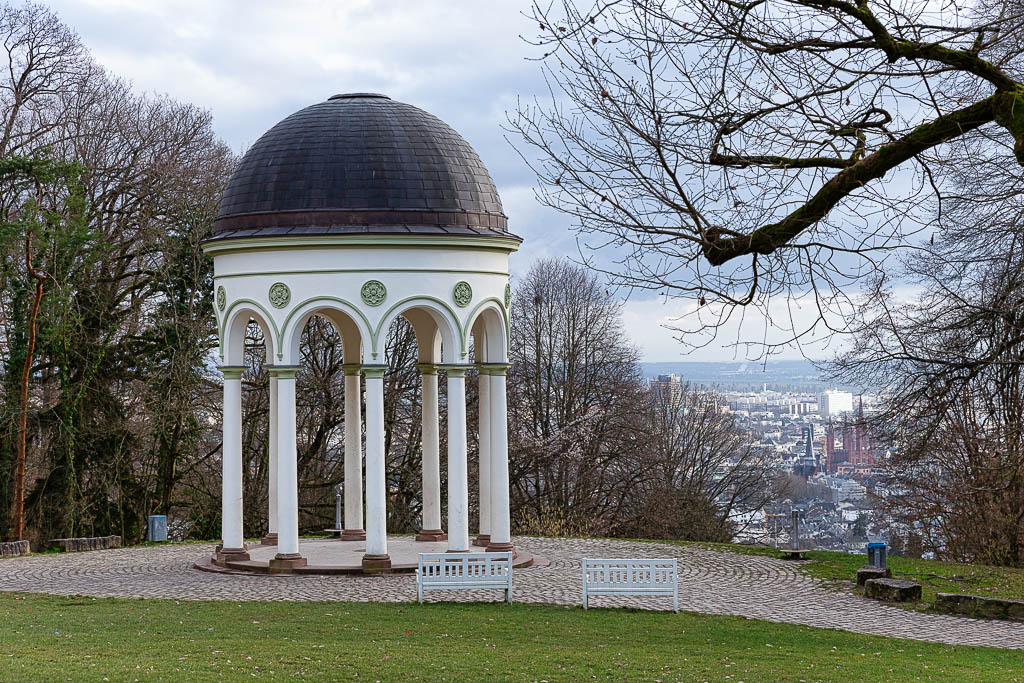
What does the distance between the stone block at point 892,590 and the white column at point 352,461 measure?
9.71 metres

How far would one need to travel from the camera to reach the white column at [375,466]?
62.4 ft

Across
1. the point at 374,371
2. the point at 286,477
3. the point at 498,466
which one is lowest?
the point at 286,477

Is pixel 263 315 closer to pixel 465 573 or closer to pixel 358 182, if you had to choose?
pixel 358 182

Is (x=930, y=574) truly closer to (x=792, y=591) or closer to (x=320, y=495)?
(x=792, y=591)

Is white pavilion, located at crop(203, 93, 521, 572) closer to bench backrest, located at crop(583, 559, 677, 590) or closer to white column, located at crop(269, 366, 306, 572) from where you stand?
white column, located at crop(269, 366, 306, 572)

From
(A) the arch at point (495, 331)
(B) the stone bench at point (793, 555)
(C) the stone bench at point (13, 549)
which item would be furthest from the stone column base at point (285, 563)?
(B) the stone bench at point (793, 555)

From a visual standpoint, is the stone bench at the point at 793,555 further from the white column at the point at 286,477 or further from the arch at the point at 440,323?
the white column at the point at 286,477

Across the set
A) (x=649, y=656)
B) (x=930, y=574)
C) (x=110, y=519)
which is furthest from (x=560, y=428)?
(x=649, y=656)

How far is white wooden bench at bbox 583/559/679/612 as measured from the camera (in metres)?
16.0

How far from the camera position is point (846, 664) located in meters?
12.4

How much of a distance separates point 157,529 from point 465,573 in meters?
11.8

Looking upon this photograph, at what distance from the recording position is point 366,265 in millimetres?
19047

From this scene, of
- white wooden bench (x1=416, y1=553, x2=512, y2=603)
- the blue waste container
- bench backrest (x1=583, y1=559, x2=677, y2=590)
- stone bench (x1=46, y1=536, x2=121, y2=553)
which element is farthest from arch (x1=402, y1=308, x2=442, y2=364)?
the blue waste container

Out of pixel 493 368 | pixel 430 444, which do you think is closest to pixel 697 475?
pixel 430 444
